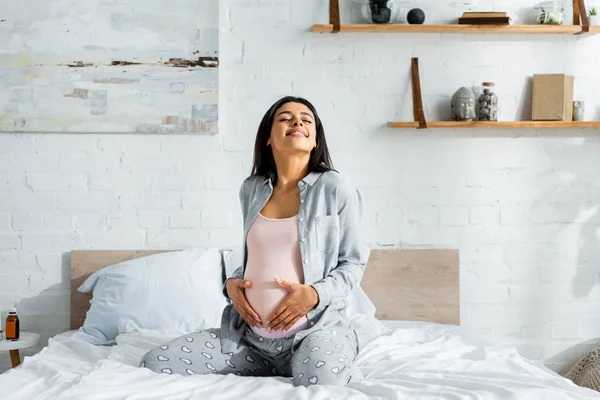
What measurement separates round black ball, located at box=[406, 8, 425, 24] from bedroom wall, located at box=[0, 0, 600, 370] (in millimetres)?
103

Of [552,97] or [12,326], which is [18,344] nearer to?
[12,326]

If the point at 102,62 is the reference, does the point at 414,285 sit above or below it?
below

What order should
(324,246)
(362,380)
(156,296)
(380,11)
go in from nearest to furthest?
(362,380)
(324,246)
(156,296)
(380,11)

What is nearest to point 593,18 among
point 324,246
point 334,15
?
point 334,15

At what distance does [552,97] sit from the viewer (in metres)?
3.24

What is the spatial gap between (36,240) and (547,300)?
220 cm

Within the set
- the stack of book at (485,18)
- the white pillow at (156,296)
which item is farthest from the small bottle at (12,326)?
the stack of book at (485,18)

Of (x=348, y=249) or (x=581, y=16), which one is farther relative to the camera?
(x=581, y=16)

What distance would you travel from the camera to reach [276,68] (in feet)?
10.7

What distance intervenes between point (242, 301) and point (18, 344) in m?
1.25

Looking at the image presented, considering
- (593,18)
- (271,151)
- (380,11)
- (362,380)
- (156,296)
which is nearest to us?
(362,380)

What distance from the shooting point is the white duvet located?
1.72 metres

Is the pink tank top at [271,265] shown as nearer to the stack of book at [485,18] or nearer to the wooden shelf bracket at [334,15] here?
the wooden shelf bracket at [334,15]

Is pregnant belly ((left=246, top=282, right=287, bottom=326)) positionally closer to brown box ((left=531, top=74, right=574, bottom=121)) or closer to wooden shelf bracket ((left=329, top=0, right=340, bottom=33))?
wooden shelf bracket ((left=329, top=0, right=340, bottom=33))
